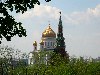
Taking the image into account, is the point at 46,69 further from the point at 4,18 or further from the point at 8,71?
the point at 4,18

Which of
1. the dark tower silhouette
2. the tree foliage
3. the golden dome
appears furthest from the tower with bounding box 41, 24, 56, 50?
the tree foliage

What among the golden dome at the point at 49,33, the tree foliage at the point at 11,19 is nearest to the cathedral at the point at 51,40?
the golden dome at the point at 49,33

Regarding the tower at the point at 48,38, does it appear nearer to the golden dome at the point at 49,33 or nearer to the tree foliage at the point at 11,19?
the golden dome at the point at 49,33

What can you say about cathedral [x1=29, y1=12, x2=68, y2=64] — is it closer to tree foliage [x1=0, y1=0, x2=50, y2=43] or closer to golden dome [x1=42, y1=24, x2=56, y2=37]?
golden dome [x1=42, y1=24, x2=56, y2=37]

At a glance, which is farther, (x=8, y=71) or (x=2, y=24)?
(x=8, y=71)

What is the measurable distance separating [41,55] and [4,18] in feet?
165

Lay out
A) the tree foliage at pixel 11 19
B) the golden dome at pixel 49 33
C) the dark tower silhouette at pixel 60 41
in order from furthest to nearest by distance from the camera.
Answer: the golden dome at pixel 49 33
the dark tower silhouette at pixel 60 41
the tree foliage at pixel 11 19

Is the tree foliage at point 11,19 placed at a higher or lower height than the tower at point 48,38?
lower

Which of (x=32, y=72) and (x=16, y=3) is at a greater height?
(x=32, y=72)

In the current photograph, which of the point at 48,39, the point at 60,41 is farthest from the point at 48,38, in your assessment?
the point at 60,41

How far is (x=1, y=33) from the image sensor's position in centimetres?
881

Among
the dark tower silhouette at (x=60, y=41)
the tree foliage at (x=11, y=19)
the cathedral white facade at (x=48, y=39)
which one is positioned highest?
the cathedral white facade at (x=48, y=39)

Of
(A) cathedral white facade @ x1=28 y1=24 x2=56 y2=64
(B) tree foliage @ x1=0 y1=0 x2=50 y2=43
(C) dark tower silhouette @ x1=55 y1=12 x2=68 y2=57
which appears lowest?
(B) tree foliage @ x1=0 y1=0 x2=50 y2=43

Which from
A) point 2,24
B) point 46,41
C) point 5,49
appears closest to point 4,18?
point 2,24
